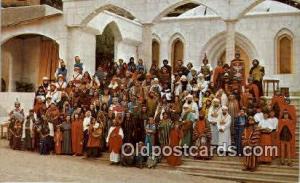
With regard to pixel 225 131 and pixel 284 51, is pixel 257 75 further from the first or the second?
pixel 284 51

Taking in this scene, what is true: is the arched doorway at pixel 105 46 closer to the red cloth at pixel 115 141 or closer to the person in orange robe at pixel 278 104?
the red cloth at pixel 115 141

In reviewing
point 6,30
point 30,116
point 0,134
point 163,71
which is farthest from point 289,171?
point 6,30

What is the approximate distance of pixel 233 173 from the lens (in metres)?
9.41

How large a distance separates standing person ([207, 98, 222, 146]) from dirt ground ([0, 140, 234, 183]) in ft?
3.47

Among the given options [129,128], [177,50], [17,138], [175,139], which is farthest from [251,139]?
[177,50]

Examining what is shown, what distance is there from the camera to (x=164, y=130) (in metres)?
10.2

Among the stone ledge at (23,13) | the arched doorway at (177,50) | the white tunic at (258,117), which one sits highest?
the stone ledge at (23,13)

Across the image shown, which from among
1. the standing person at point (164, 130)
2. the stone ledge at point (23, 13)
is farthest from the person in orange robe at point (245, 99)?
the stone ledge at point (23, 13)

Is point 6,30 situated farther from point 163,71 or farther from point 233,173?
point 233,173

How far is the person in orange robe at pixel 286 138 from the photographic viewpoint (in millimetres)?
9305

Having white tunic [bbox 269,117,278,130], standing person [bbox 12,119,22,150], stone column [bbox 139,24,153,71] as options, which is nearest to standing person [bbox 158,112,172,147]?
white tunic [bbox 269,117,278,130]

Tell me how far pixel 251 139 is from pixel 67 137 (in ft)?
13.2

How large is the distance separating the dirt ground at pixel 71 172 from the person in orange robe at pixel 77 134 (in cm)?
40

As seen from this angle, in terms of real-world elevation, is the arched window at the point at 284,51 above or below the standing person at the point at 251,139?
above
